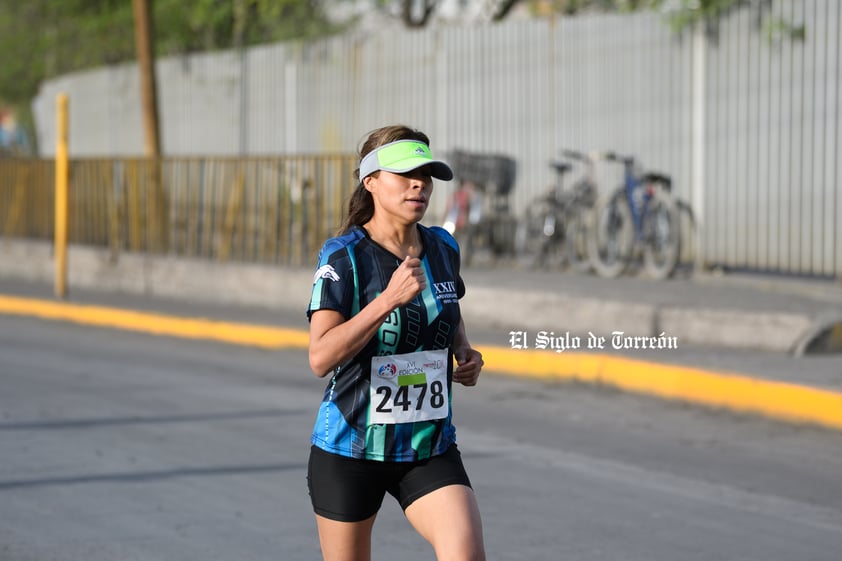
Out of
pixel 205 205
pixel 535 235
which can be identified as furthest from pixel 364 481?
pixel 205 205

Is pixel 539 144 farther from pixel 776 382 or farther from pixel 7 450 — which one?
pixel 7 450

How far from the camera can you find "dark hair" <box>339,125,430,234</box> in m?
4.09

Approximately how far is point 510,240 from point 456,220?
0.71m

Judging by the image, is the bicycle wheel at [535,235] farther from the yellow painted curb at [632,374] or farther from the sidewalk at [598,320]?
the yellow painted curb at [632,374]

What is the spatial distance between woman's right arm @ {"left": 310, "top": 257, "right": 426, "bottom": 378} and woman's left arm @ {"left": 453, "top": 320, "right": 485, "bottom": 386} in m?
0.46

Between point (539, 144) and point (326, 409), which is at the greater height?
point (539, 144)

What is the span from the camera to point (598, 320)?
487 inches

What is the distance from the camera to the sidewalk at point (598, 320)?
1002 centimetres

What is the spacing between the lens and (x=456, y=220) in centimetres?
1745

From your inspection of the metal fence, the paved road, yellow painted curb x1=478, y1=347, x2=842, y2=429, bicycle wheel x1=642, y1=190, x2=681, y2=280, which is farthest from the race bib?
bicycle wheel x1=642, y1=190, x2=681, y2=280

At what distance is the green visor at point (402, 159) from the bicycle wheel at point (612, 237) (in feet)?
37.2

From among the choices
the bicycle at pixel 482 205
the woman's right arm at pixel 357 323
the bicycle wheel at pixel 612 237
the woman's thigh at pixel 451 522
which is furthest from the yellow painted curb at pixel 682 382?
the woman's right arm at pixel 357 323

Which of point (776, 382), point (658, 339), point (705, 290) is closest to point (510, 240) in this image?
point (705, 290)

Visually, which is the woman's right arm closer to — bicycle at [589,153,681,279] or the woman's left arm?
the woman's left arm
